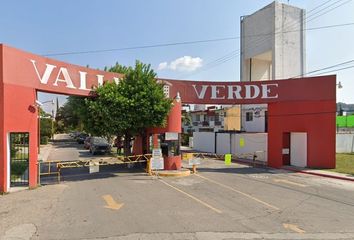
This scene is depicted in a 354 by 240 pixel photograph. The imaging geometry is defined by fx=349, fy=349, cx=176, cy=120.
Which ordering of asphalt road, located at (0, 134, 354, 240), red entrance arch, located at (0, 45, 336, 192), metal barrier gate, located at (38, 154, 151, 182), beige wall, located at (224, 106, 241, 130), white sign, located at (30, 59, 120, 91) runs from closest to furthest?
asphalt road, located at (0, 134, 354, 240) → white sign, located at (30, 59, 120, 91) → metal barrier gate, located at (38, 154, 151, 182) → red entrance arch, located at (0, 45, 336, 192) → beige wall, located at (224, 106, 241, 130)

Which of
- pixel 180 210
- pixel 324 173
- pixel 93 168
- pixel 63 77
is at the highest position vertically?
pixel 63 77

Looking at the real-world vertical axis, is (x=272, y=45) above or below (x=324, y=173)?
above

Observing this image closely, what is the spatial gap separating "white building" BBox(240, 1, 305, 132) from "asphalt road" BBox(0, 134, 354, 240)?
28544 millimetres

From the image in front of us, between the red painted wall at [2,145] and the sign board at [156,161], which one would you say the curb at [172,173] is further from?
the red painted wall at [2,145]

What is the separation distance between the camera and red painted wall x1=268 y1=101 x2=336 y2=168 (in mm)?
23797

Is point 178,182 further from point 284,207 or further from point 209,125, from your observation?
point 209,125

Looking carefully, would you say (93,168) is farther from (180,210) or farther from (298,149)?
(298,149)

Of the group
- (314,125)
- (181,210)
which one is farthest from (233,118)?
(181,210)

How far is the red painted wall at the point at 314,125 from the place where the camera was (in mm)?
23797

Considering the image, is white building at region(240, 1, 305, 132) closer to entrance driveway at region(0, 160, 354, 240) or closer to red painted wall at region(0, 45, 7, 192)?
entrance driveway at region(0, 160, 354, 240)

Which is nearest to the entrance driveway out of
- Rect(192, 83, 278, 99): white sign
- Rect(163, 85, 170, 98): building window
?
Rect(163, 85, 170, 98): building window

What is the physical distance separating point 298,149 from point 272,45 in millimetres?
23155

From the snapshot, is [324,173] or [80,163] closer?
[324,173]

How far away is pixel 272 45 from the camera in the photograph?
148ft
